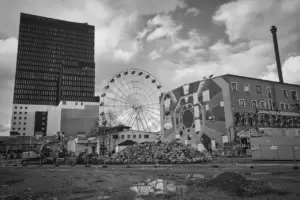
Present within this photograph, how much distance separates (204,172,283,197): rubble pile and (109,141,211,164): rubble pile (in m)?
20.8

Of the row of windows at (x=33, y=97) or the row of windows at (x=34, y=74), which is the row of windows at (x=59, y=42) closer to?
the row of windows at (x=34, y=74)

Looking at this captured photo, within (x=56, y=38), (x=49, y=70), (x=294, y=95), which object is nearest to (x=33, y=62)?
(x=49, y=70)

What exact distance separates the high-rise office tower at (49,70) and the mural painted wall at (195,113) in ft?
295

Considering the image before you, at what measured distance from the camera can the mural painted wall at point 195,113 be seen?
58125mm

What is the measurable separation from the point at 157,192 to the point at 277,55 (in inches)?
3194

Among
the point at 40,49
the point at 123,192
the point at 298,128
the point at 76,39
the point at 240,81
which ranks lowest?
the point at 123,192

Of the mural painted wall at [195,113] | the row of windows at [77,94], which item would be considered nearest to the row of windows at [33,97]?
the row of windows at [77,94]

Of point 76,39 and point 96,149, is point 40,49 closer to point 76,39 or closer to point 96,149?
point 76,39

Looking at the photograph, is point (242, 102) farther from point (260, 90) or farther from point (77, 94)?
point (77, 94)

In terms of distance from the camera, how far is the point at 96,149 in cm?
8394

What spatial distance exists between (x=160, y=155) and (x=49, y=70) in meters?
157

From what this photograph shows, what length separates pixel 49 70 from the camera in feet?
569

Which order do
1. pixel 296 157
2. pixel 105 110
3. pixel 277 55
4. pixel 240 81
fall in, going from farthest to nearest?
1. pixel 277 55
2. pixel 105 110
3. pixel 240 81
4. pixel 296 157

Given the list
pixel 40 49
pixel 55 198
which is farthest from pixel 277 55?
pixel 40 49
